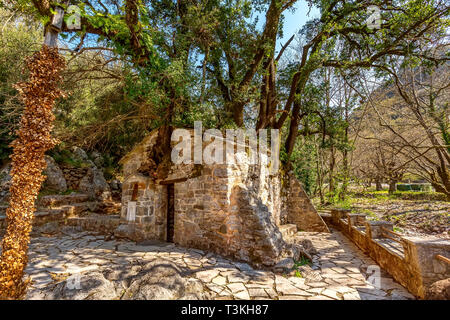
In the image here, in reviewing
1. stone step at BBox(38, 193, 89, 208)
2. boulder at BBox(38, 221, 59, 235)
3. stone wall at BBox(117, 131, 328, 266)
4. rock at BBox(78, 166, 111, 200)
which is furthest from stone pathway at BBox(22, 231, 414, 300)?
rock at BBox(78, 166, 111, 200)

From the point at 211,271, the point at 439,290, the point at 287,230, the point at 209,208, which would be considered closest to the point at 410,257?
the point at 439,290

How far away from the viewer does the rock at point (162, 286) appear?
3027mm

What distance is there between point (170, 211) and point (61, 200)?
266 inches

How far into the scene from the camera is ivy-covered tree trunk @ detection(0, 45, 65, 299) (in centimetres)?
282

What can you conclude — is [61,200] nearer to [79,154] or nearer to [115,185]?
[115,185]

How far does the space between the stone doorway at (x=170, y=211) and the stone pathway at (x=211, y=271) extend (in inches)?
25.3

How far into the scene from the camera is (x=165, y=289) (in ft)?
10.2

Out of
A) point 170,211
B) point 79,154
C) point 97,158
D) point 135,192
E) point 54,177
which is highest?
point 79,154

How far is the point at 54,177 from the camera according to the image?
10.9 meters

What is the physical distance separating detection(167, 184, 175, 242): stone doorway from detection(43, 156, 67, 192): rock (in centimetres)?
790

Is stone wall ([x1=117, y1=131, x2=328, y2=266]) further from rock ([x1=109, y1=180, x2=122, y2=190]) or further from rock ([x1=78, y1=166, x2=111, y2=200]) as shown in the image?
rock ([x1=109, y1=180, x2=122, y2=190])
